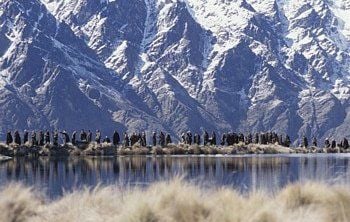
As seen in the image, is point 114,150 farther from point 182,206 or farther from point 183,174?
point 182,206

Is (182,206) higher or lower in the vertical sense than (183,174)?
lower

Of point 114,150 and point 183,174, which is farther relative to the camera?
point 114,150

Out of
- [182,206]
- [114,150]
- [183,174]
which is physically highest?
[114,150]

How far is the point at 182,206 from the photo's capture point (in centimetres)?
2103

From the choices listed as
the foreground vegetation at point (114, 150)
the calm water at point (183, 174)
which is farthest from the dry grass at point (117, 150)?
the calm water at point (183, 174)

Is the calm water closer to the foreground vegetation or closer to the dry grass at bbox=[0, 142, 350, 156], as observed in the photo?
the foreground vegetation

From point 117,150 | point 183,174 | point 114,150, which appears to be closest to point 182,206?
point 183,174

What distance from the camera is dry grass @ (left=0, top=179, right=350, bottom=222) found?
66.0 feet

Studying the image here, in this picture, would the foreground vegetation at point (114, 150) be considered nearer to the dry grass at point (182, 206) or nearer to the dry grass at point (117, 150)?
the dry grass at point (117, 150)

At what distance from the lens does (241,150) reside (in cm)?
11956

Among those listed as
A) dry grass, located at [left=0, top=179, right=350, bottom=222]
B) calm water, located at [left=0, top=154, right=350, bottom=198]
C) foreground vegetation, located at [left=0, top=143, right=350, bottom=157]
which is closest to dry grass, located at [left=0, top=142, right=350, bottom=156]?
foreground vegetation, located at [left=0, top=143, right=350, bottom=157]

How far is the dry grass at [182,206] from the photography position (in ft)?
66.0

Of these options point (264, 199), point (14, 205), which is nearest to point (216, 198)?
point (264, 199)

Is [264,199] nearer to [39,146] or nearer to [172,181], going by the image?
[172,181]
